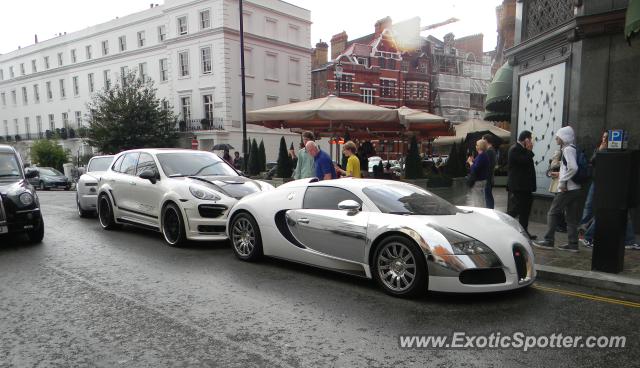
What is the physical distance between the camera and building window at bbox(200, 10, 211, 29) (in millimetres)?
33906

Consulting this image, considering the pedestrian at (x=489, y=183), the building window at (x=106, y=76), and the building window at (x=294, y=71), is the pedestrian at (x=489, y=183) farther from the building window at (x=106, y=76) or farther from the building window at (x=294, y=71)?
the building window at (x=106, y=76)

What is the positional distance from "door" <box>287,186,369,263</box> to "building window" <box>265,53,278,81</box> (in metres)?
31.9

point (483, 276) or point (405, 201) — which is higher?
point (405, 201)

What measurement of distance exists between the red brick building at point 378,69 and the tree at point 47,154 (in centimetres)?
2637

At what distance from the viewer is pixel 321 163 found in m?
8.24

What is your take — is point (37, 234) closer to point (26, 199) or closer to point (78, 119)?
point (26, 199)

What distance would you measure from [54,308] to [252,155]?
13.1m

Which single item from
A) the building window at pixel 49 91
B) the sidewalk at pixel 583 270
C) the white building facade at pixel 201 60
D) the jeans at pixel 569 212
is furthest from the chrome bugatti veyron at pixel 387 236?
the building window at pixel 49 91

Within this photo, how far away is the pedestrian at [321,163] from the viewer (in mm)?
8234

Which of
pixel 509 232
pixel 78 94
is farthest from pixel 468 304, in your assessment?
pixel 78 94

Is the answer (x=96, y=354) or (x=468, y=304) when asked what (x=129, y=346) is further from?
(x=468, y=304)

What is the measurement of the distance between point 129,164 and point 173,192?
2.09 metres

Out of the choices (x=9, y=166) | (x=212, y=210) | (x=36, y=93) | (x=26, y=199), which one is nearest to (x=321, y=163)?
(x=212, y=210)

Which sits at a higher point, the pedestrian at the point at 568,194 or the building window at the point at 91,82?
the building window at the point at 91,82
